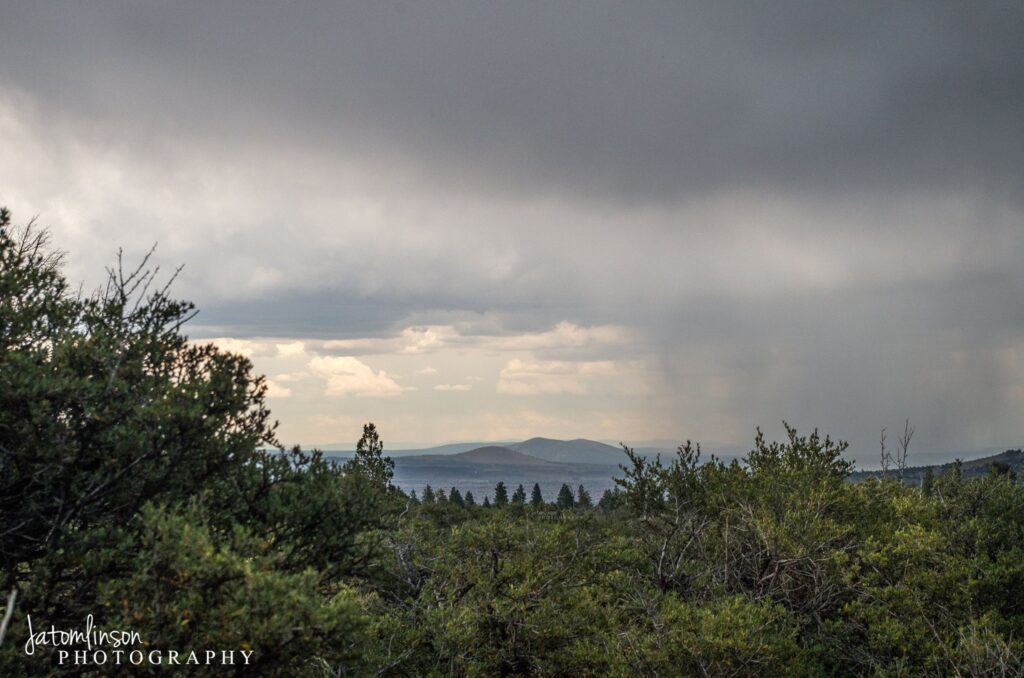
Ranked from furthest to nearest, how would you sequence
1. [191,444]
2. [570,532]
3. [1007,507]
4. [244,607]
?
[1007,507] → [570,532] → [191,444] → [244,607]

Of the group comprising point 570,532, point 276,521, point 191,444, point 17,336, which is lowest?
point 570,532

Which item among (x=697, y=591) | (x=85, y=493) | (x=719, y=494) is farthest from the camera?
(x=719, y=494)

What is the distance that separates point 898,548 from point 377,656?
1707 cm

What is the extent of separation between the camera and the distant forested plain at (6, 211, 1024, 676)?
32.7 ft

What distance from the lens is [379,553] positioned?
13766 millimetres

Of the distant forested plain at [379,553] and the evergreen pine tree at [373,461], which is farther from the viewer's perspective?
the evergreen pine tree at [373,461]

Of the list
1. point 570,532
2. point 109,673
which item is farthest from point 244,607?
point 570,532

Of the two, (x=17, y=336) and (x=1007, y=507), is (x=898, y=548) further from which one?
(x=17, y=336)

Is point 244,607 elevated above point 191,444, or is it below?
below

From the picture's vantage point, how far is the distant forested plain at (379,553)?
32.7 feet

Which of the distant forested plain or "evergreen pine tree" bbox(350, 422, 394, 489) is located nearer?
the distant forested plain

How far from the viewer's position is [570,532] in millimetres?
26328

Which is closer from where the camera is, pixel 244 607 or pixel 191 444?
pixel 244 607

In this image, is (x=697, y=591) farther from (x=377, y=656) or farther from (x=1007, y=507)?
(x=1007, y=507)
